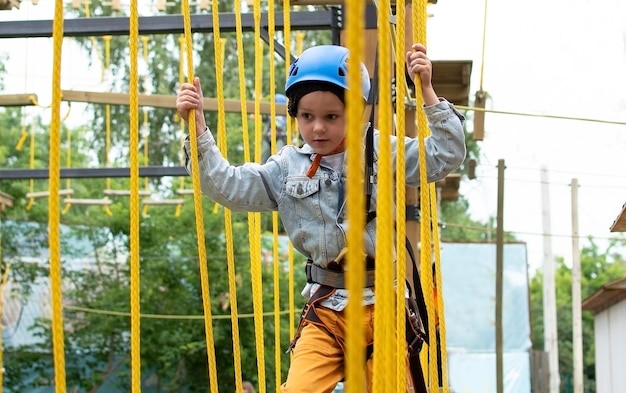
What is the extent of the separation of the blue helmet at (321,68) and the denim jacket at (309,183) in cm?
21

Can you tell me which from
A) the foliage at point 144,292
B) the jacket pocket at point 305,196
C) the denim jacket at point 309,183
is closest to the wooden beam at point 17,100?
the denim jacket at point 309,183

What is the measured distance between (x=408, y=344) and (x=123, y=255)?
1279cm

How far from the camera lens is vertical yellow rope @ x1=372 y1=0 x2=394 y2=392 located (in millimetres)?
1520

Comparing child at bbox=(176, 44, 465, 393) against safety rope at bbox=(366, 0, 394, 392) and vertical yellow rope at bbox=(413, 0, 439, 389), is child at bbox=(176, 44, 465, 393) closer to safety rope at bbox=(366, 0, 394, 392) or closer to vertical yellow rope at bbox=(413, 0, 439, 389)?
vertical yellow rope at bbox=(413, 0, 439, 389)

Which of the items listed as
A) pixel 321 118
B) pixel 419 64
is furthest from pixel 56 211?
pixel 419 64

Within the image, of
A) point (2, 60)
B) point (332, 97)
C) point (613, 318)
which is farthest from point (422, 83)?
point (2, 60)

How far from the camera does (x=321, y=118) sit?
93.4 inches

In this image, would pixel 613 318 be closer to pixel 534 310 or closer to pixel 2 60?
pixel 2 60

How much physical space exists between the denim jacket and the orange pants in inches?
1.9

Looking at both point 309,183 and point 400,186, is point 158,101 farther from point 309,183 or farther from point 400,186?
point 400,186

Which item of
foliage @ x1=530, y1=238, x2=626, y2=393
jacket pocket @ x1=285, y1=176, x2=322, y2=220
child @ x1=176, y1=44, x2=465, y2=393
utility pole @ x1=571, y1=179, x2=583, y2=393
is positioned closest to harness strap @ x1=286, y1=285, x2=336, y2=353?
child @ x1=176, y1=44, x2=465, y2=393

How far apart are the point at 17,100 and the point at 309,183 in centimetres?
412

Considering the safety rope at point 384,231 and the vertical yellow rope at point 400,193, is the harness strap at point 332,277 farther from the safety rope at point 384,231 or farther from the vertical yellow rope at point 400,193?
the safety rope at point 384,231

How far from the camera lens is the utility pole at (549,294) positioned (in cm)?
1486
